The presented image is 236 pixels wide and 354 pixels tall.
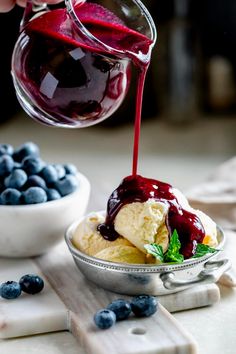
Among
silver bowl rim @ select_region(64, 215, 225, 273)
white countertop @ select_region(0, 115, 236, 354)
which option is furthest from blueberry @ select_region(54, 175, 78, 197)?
white countertop @ select_region(0, 115, 236, 354)

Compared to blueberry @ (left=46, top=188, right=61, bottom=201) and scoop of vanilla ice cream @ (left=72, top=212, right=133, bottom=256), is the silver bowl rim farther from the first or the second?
blueberry @ (left=46, top=188, right=61, bottom=201)

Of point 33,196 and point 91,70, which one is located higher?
point 91,70

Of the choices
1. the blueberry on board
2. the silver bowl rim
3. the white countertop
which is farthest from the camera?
the white countertop

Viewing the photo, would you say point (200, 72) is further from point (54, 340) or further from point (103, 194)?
point (54, 340)

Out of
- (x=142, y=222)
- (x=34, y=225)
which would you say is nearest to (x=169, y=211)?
(x=142, y=222)

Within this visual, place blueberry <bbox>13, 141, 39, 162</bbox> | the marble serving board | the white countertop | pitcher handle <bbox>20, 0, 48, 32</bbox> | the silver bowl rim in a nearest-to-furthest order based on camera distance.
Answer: the marble serving board < the silver bowl rim < pitcher handle <bbox>20, 0, 48, 32</bbox> < blueberry <bbox>13, 141, 39, 162</bbox> < the white countertop

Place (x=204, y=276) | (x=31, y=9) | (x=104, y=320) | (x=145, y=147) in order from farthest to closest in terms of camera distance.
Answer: (x=145, y=147), (x=31, y=9), (x=204, y=276), (x=104, y=320)

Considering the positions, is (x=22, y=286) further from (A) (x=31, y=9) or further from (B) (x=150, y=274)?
(A) (x=31, y=9)

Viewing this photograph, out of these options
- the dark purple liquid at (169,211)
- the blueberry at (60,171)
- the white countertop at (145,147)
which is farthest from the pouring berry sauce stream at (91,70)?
the white countertop at (145,147)
